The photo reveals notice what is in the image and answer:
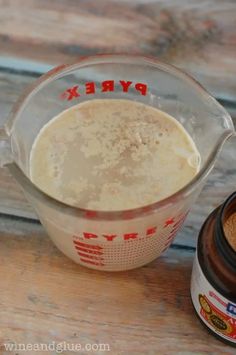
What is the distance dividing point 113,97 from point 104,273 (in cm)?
20

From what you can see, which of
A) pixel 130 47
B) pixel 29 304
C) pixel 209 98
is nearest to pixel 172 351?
pixel 29 304

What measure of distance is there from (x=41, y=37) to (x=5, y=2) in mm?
90

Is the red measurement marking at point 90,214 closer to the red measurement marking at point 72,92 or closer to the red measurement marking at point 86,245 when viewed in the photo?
the red measurement marking at point 86,245

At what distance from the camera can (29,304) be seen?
0.77 m

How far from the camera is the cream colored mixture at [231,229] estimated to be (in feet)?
2.23

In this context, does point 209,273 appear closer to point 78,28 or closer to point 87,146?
point 87,146

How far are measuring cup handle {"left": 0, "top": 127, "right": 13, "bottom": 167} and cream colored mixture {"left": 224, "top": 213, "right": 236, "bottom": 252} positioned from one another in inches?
8.7

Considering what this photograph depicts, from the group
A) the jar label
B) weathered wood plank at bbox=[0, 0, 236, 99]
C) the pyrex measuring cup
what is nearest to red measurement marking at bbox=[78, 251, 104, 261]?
the pyrex measuring cup

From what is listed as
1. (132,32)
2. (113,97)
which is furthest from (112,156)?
(132,32)

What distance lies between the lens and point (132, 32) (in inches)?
38.1

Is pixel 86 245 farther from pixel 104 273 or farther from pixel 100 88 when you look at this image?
pixel 100 88

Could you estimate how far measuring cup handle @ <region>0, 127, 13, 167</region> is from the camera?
27.8 inches

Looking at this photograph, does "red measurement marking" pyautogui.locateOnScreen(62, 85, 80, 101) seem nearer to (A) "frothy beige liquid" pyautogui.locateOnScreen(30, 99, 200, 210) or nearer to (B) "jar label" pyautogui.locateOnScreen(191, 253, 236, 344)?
(A) "frothy beige liquid" pyautogui.locateOnScreen(30, 99, 200, 210)

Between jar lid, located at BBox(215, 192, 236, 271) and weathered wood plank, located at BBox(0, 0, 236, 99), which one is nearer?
jar lid, located at BBox(215, 192, 236, 271)
